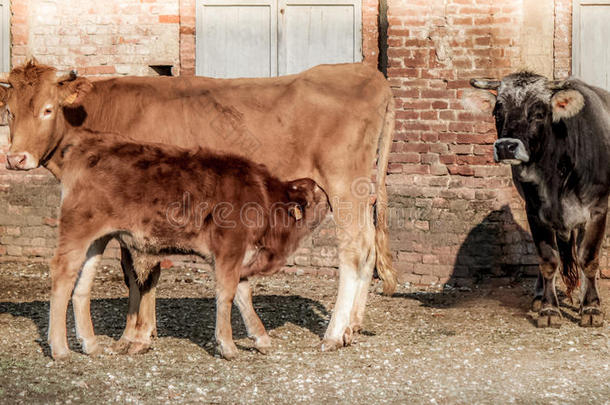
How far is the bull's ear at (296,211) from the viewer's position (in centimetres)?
581

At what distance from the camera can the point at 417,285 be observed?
8.92 metres

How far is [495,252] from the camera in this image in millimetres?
8750

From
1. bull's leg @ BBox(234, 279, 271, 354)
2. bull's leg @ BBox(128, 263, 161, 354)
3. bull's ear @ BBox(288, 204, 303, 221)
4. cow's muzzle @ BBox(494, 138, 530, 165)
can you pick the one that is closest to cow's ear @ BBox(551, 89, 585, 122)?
cow's muzzle @ BBox(494, 138, 530, 165)

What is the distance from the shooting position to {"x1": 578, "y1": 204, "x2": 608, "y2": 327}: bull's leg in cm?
689

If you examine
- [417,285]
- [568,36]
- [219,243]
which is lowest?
[417,285]

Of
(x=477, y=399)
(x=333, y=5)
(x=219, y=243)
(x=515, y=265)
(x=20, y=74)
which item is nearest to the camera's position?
(x=477, y=399)

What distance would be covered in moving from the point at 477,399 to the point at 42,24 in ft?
24.9

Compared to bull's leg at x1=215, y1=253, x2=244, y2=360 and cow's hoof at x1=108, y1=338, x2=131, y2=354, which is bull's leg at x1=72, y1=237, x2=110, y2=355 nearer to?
cow's hoof at x1=108, y1=338, x2=131, y2=354

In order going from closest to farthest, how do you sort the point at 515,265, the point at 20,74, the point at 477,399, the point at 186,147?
the point at 477,399 → the point at 20,74 → the point at 186,147 → the point at 515,265

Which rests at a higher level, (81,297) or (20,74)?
(20,74)

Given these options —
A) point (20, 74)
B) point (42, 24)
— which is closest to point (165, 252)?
point (20, 74)

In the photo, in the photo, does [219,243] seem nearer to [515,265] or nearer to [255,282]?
[255,282]

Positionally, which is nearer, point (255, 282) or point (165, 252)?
point (165, 252)

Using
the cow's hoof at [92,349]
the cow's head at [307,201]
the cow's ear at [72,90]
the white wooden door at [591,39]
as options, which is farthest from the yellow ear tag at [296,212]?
the white wooden door at [591,39]
